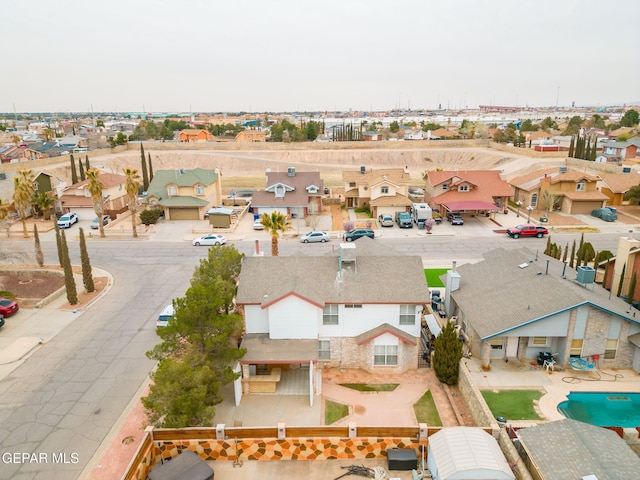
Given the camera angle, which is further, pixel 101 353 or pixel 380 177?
pixel 380 177

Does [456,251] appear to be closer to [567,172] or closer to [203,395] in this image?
[567,172]

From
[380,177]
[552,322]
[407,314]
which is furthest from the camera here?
[380,177]

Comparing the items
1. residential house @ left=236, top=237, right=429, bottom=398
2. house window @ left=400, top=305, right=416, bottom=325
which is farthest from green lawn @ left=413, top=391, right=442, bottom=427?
house window @ left=400, top=305, right=416, bottom=325

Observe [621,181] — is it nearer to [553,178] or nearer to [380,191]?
[553,178]

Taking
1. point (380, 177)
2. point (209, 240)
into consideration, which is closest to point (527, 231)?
point (380, 177)

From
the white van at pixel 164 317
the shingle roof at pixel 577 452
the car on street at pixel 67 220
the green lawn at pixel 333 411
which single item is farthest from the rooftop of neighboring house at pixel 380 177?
the shingle roof at pixel 577 452

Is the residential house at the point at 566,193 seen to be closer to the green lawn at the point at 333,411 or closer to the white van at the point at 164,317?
the green lawn at the point at 333,411
